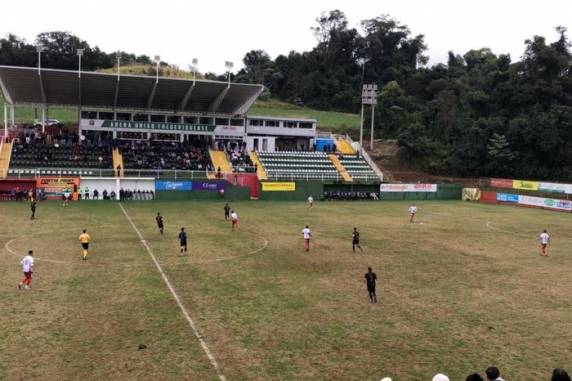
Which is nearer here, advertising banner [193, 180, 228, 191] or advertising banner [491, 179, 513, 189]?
advertising banner [193, 180, 228, 191]

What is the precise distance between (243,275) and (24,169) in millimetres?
38625

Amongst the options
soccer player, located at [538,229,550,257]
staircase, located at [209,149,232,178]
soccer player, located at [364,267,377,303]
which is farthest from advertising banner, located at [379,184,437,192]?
soccer player, located at [364,267,377,303]

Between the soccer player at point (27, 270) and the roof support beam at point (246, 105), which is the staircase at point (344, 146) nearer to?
the roof support beam at point (246, 105)

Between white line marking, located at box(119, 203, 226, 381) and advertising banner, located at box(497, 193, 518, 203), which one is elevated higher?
advertising banner, located at box(497, 193, 518, 203)

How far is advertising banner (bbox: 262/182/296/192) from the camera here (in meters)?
58.3

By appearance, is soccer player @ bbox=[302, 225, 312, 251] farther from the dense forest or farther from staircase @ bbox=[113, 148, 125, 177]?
the dense forest

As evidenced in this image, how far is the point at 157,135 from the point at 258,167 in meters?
16.7

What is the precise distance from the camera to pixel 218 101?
70312 millimetres

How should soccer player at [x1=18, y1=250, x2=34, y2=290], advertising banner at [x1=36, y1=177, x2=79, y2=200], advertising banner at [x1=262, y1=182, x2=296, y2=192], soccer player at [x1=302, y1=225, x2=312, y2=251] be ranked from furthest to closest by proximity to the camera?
advertising banner at [x1=262, y1=182, x2=296, y2=192], advertising banner at [x1=36, y1=177, x2=79, y2=200], soccer player at [x1=302, y1=225, x2=312, y2=251], soccer player at [x1=18, y1=250, x2=34, y2=290]

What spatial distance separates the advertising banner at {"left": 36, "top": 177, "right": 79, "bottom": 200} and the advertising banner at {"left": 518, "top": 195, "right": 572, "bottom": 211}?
5090 cm

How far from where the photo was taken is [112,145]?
64250mm

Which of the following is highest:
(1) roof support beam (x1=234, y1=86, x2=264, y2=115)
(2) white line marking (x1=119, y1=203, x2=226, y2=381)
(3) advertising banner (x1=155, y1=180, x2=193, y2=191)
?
(1) roof support beam (x1=234, y1=86, x2=264, y2=115)

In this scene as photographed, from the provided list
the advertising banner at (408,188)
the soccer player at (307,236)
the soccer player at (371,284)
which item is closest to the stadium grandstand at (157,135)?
the advertising banner at (408,188)

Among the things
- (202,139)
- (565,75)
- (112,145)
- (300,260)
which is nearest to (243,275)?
(300,260)
